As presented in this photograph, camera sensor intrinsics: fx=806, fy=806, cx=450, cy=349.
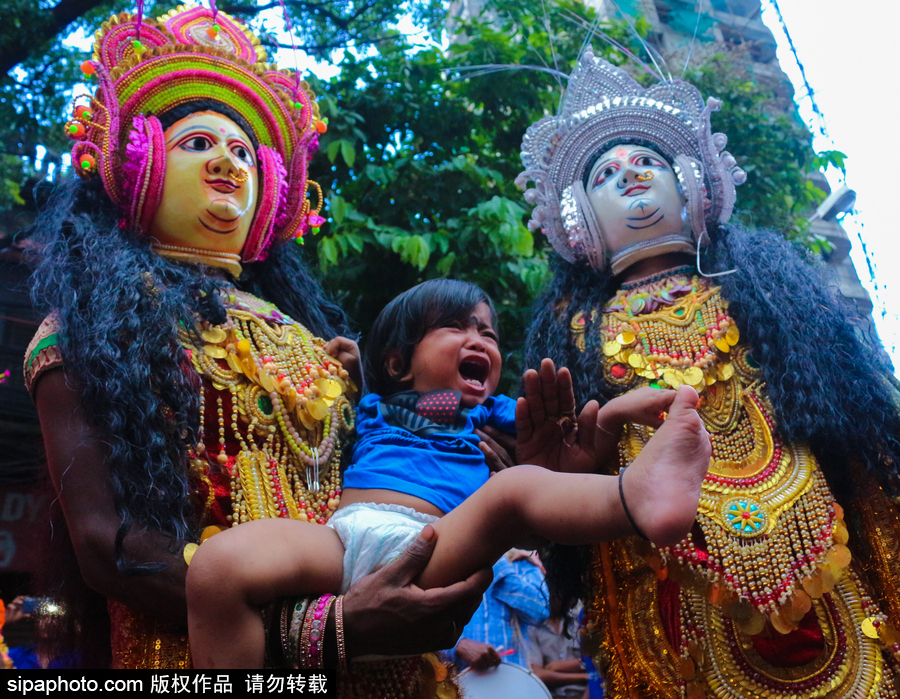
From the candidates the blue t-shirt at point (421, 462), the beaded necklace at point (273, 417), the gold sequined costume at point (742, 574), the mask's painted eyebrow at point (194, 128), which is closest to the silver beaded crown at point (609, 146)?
the gold sequined costume at point (742, 574)

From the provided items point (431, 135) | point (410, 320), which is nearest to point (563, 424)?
point (410, 320)

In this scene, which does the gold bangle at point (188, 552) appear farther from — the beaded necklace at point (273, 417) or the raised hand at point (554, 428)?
the raised hand at point (554, 428)

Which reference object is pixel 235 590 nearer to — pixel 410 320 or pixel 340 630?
pixel 340 630

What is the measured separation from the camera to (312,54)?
555 centimetres

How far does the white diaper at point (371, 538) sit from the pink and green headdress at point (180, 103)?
1.35 meters

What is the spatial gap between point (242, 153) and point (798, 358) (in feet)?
6.92

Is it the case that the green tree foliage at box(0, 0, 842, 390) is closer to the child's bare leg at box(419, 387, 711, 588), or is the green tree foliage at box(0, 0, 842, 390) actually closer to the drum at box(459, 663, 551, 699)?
the drum at box(459, 663, 551, 699)

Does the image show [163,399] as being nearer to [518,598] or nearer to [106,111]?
[106,111]

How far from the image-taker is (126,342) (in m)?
2.41

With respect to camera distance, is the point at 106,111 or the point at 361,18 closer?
the point at 106,111

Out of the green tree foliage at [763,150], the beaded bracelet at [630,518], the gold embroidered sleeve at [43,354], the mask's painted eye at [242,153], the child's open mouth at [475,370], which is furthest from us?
the green tree foliage at [763,150]

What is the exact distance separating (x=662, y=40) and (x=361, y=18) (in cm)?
266

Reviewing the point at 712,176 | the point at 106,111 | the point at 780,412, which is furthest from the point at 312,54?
the point at 780,412

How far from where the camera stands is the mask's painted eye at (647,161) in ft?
10.6
